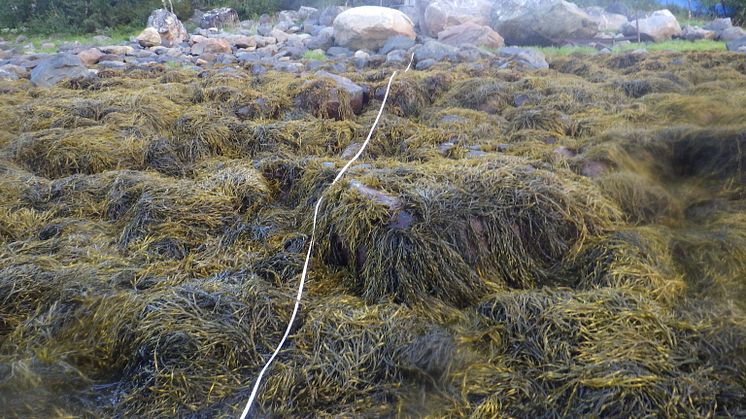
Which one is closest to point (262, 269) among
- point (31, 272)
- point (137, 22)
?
point (31, 272)

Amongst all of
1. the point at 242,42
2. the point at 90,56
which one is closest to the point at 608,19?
the point at 242,42

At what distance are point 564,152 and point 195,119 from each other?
3434mm

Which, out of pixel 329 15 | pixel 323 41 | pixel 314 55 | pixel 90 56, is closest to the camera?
pixel 90 56

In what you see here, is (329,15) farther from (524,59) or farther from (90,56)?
(524,59)

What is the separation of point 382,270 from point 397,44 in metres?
9.44

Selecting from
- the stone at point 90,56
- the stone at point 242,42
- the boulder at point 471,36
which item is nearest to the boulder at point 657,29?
Result: the boulder at point 471,36

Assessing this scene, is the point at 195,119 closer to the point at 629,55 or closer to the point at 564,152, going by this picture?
the point at 564,152

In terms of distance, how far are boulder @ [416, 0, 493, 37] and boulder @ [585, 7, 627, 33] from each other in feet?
9.92

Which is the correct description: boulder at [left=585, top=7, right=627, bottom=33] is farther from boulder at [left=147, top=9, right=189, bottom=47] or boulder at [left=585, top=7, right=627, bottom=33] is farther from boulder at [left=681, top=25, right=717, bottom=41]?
boulder at [left=147, top=9, right=189, bottom=47]

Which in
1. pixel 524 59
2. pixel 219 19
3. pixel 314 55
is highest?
pixel 524 59

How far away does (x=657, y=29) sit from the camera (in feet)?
45.7

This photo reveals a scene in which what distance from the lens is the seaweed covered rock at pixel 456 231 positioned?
9.39 ft

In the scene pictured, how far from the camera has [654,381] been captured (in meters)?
2.09

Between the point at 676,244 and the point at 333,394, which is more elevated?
the point at 676,244
